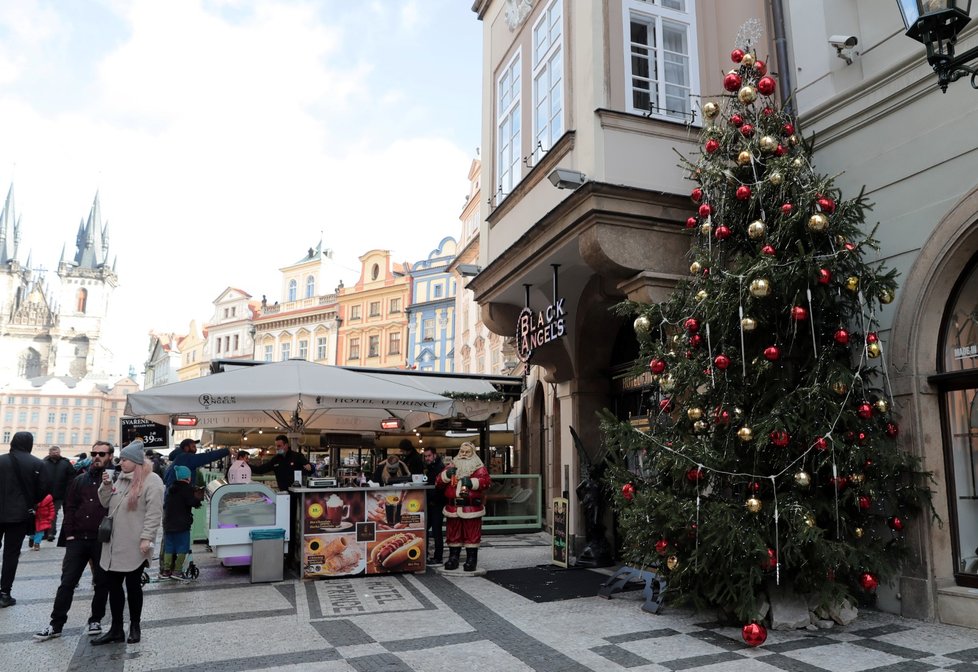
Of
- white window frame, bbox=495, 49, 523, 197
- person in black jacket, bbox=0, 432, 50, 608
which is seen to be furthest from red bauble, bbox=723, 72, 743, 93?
person in black jacket, bbox=0, 432, 50, 608

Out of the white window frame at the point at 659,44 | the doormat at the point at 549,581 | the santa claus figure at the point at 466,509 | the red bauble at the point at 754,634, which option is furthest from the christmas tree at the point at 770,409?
the santa claus figure at the point at 466,509

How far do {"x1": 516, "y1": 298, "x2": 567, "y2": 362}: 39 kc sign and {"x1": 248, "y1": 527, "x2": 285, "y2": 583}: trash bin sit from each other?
13.2 feet

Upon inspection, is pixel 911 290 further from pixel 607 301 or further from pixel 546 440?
pixel 546 440

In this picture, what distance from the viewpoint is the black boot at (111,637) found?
5.91 metres

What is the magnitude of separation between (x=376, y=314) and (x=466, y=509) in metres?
41.0

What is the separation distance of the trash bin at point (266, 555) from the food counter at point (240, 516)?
0.35ft

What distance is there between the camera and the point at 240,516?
9055 millimetres

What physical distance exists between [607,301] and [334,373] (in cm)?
391

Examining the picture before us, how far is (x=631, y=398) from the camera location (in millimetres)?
11055

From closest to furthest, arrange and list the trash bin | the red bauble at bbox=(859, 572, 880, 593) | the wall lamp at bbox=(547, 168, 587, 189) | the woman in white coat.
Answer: the woman in white coat, the red bauble at bbox=(859, 572, 880, 593), the wall lamp at bbox=(547, 168, 587, 189), the trash bin

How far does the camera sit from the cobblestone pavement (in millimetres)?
5383

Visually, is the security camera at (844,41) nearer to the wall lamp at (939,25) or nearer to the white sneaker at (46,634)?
the wall lamp at (939,25)

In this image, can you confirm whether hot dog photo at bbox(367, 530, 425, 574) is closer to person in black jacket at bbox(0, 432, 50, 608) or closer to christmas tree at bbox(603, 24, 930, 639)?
christmas tree at bbox(603, 24, 930, 639)

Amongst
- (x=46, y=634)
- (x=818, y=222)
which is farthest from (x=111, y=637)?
(x=818, y=222)
